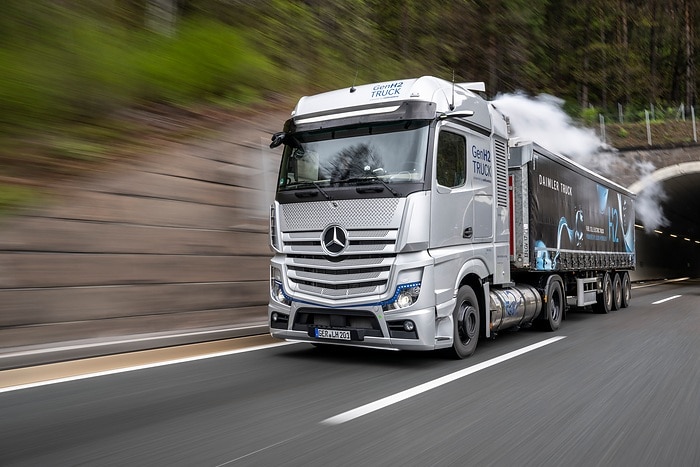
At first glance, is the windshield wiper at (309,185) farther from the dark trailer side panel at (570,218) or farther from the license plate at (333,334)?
the dark trailer side panel at (570,218)

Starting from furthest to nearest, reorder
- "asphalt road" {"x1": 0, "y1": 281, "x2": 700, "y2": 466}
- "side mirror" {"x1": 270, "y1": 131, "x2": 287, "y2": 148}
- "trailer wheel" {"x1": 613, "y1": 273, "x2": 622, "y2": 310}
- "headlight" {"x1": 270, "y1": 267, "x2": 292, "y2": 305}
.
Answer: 1. "trailer wheel" {"x1": 613, "y1": 273, "x2": 622, "y2": 310}
2. "side mirror" {"x1": 270, "y1": 131, "x2": 287, "y2": 148}
3. "headlight" {"x1": 270, "y1": 267, "x2": 292, "y2": 305}
4. "asphalt road" {"x1": 0, "y1": 281, "x2": 700, "y2": 466}

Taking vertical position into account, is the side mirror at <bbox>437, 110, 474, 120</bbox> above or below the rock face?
above

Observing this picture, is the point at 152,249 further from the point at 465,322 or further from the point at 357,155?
the point at 465,322

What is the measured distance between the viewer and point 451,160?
759 cm

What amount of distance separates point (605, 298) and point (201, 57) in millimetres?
10482

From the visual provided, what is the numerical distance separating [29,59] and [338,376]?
636 cm

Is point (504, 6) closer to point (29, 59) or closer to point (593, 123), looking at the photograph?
point (593, 123)

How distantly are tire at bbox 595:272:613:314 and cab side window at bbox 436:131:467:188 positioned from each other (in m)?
8.39

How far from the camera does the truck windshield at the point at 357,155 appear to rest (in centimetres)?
720

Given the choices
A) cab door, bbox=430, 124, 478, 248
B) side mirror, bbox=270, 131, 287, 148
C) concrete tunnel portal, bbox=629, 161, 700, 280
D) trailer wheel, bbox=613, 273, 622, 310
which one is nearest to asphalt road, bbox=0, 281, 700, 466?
cab door, bbox=430, 124, 478, 248

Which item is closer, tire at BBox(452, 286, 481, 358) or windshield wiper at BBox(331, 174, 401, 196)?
windshield wiper at BBox(331, 174, 401, 196)

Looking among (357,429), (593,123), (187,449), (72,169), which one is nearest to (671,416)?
(357,429)

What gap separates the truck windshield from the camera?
7.20 meters

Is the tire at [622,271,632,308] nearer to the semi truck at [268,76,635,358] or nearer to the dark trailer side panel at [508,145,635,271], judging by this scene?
the dark trailer side panel at [508,145,635,271]
